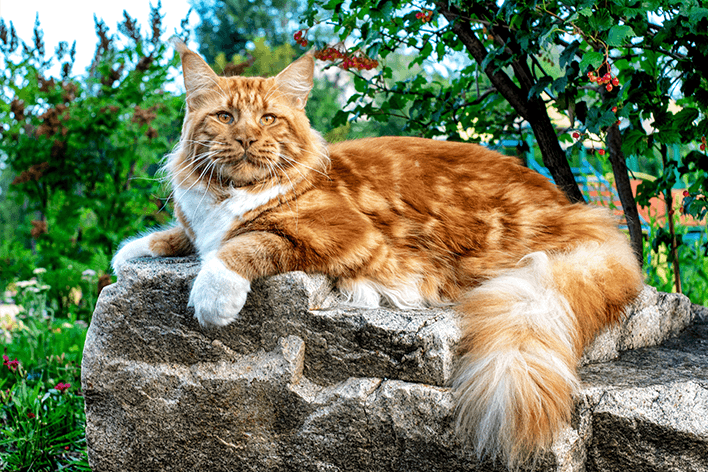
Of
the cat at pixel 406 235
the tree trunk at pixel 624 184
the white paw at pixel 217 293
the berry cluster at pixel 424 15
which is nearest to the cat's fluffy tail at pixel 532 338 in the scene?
the cat at pixel 406 235

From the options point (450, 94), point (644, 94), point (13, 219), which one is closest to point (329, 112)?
point (13, 219)

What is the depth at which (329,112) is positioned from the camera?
13.6 metres

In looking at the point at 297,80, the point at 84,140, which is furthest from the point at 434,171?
the point at 84,140

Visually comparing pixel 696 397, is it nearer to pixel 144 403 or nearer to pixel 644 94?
pixel 644 94

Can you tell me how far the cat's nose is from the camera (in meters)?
1.99

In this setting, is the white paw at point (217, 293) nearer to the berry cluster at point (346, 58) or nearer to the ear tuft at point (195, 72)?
the ear tuft at point (195, 72)

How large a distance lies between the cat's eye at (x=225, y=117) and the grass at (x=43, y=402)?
167cm

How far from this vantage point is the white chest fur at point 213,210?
2.07 m

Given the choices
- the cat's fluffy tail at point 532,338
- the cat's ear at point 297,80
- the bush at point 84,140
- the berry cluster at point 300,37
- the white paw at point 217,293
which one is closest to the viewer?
the cat's fluffy tail at point 532,338

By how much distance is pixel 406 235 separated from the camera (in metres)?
2.21

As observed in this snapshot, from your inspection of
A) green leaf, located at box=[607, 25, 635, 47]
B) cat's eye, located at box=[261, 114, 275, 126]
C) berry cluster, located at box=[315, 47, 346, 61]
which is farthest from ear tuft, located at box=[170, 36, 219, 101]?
green leaf, located at box=[607, 25, 635, 47]

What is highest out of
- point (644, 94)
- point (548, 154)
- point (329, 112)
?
point (329, 112)

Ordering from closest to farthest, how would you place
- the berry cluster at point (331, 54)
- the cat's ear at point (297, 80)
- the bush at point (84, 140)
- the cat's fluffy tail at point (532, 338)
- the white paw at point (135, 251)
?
1. the cat's fluffy tail at point (532, 338)
2. the cat's ear at point (297, 80)
3. the white paw at point (135, 251)
4. the berry cluster at point (331, 54)
5. the bush at point (84, 140)

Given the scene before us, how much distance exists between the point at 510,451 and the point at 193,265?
129 centimetres
